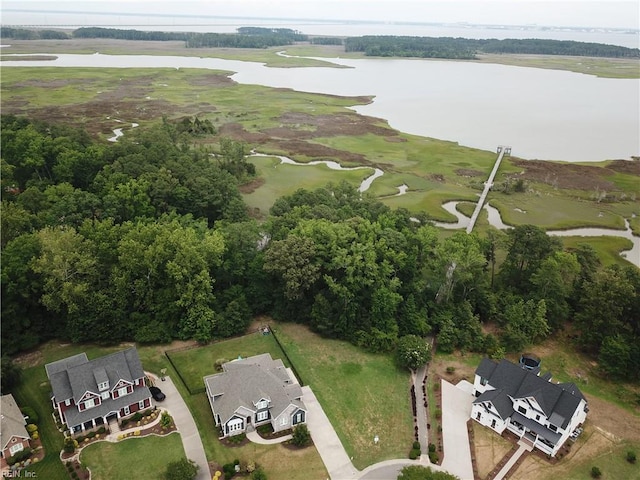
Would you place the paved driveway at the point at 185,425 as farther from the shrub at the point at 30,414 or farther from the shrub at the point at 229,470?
the shrub at the point at 30,414

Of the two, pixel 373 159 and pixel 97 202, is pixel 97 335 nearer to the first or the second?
pixel 97 202

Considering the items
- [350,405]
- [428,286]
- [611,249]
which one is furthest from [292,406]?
[611,249]

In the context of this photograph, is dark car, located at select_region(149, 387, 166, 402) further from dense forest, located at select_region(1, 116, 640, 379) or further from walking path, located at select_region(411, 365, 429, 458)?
walking path, located at select_region(411, 365, 429, 458)

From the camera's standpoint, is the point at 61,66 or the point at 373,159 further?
the point at 61,66

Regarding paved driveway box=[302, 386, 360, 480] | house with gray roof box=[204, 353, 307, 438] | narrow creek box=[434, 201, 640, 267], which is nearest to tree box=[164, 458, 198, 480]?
house with gray roof box=[204, 353, 307, 438]

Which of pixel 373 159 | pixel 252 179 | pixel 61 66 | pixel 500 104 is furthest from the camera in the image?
pixel 61 66

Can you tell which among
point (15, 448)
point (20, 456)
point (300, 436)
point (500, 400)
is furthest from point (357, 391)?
point (15, 448)

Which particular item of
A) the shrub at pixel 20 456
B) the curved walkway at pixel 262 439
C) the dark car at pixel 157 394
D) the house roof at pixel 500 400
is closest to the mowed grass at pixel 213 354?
the dark car at pixel 157 394
